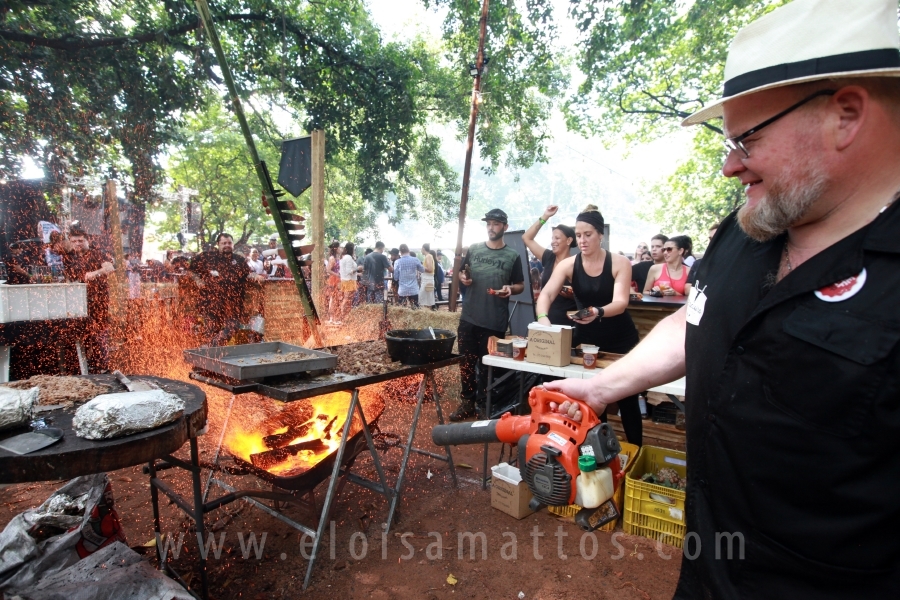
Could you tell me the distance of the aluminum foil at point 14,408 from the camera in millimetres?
1769

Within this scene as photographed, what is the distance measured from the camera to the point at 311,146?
5609 mm

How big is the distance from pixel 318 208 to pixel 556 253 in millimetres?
3260

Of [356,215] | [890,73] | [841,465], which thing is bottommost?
[841,465]

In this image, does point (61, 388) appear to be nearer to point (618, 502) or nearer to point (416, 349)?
point (416, 349)

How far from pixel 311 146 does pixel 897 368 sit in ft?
19.0

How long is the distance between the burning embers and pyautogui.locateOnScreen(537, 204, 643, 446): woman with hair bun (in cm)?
215

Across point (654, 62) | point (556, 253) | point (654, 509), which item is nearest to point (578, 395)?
point (654, 509)

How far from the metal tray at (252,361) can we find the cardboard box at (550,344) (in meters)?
1.82

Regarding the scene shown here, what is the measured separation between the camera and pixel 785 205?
112 centimetres

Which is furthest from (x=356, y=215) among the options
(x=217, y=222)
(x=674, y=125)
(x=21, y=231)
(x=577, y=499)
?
(x=577, y=499)

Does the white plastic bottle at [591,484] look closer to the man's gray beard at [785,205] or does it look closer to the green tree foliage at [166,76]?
the man's gray beard at [785,205]

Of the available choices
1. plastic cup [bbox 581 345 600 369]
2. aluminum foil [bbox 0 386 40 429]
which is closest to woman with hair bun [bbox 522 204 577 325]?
plastic cup [bbox 581 345 600 369]

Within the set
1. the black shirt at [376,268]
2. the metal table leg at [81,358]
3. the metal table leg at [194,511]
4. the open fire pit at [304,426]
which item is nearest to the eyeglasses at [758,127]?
the open fire pit at [304,426]

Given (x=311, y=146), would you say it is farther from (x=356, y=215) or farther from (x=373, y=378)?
(x=356, y=215)
